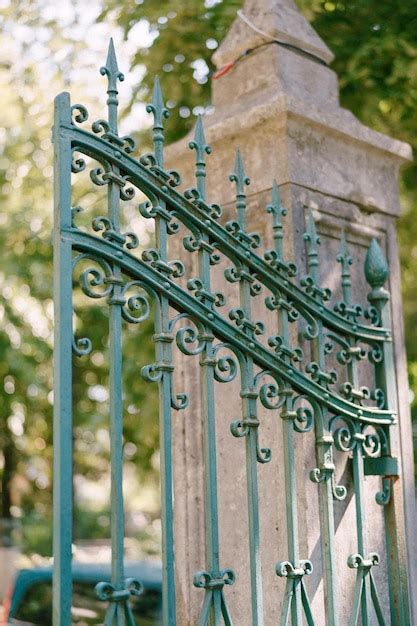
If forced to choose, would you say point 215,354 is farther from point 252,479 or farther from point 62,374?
point 62,374

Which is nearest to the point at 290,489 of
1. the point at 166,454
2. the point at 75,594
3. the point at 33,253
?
the point at 166,454

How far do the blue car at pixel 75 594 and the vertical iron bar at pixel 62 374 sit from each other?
3.68m

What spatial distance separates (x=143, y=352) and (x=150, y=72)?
6.16 feet

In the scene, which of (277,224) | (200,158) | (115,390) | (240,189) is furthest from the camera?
(277,224)

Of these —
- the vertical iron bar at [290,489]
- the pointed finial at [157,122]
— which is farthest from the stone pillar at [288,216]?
the pointed finial at [157,122]

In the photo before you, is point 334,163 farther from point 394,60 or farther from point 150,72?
point 150,72

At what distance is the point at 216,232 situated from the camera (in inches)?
96.9

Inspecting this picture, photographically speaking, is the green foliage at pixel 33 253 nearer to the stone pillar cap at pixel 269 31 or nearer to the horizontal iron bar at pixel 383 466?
the stone pillar cap at pixel 269 31

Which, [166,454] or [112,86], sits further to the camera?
[112,86]

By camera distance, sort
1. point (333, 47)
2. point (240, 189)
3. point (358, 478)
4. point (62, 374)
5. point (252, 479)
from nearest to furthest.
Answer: point (62, 374) → point (252, 479) → point (240, 189) → point (358, 478) → point (333, 47)

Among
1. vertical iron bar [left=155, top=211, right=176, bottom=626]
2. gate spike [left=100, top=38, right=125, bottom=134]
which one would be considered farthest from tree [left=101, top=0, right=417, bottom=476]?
vertical iron bar [left=155, top=211, right=176, bottom=626]

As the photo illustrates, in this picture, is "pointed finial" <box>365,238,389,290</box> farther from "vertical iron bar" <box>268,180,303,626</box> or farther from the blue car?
the blue car

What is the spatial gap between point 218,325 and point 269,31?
58.3 inches

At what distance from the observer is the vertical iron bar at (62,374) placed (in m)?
1.86
